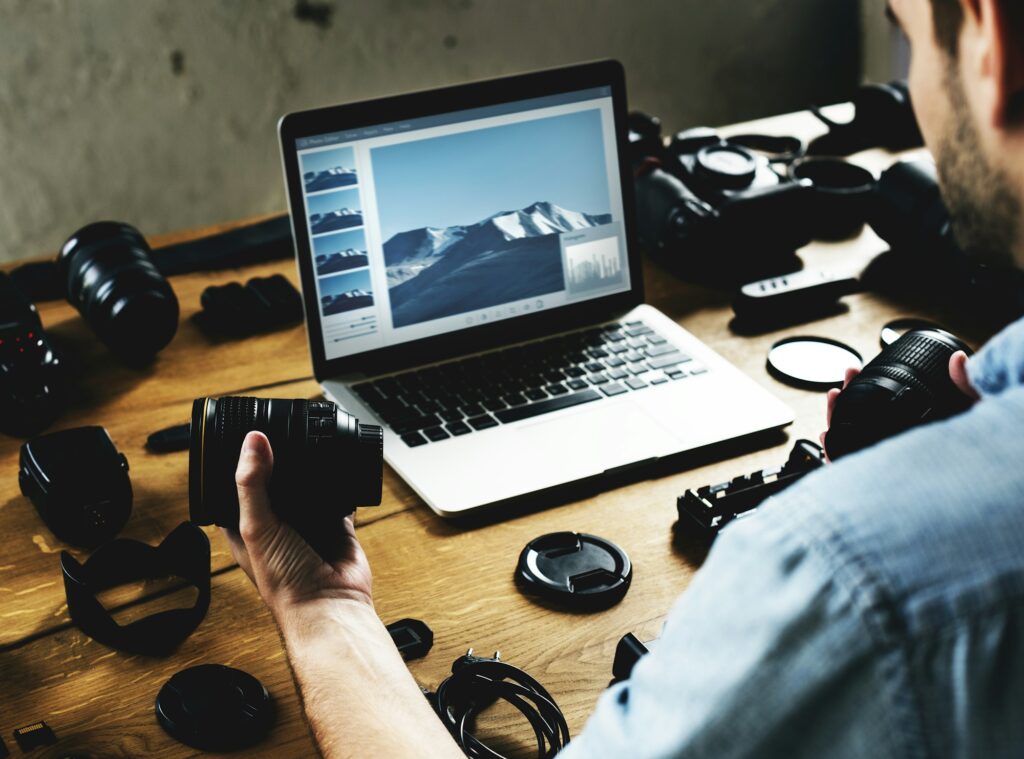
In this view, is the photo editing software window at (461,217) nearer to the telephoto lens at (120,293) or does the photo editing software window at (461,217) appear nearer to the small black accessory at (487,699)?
the telephoto lens at (120,293)

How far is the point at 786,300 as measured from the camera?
4.48ft

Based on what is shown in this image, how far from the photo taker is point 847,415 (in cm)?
100

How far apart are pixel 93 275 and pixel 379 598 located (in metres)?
0.63

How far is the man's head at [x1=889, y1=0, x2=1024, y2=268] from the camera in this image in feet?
1.72

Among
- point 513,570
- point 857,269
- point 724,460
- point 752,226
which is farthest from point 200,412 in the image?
point 857,269

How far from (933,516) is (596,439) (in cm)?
68

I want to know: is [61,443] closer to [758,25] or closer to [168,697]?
[168,697]

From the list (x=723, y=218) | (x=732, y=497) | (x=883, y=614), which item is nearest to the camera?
(x=883, y=614)

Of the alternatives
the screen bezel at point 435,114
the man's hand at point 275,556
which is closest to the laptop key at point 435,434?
the screen bezel at point 435,114

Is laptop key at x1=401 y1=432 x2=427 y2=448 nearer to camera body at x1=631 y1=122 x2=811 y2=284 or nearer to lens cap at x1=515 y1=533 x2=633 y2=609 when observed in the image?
lens cap at x1=515 y1=533 x2=633 y2=609

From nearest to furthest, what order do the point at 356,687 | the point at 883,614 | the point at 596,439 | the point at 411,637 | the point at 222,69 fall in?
the point at 883,614
the point at 356,687
the point at 411,637
the point at 596,439
the point at 222,69

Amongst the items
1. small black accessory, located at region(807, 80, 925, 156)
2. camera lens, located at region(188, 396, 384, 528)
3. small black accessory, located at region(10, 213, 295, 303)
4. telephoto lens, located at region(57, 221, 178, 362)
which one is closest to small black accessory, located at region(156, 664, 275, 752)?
camera lens, located at region(188, 396, 384, 528)

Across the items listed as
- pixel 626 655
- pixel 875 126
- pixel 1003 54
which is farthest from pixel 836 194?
pixel 1003 54

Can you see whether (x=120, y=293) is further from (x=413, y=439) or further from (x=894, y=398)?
(x=894, y=398)
